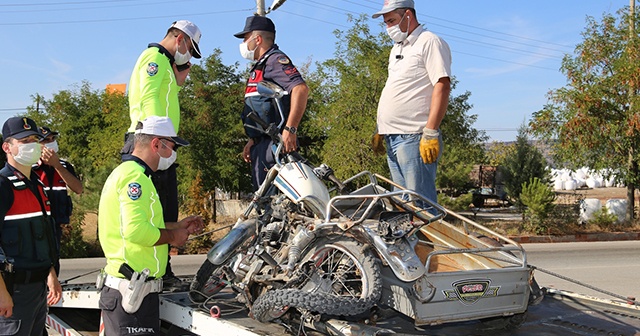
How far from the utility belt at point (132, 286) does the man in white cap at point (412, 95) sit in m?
2.47

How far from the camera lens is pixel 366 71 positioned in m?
19.4

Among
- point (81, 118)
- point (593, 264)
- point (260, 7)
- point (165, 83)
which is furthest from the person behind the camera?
point (81, 118)

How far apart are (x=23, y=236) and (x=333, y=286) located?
2.17 metres

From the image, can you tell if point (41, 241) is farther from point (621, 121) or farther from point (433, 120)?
point (621, 121)

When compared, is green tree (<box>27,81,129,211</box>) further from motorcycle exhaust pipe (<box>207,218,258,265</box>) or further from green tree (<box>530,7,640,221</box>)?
motorcycle exhaust pipe (<box>207,218,258,265</box>)

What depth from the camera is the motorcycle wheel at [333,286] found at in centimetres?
399

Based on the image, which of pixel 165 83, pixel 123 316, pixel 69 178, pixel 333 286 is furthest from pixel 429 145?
pixel 69 178

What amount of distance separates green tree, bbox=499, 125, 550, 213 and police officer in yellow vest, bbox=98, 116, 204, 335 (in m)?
23.3

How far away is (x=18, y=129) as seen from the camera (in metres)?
4.68

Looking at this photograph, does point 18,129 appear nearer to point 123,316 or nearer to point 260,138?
point 123,316

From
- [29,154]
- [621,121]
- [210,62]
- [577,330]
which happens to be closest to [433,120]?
[577,330]

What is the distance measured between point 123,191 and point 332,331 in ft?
A: 5.13

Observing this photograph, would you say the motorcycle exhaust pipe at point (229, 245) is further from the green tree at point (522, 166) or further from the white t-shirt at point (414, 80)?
the green tree at point (522, 166)

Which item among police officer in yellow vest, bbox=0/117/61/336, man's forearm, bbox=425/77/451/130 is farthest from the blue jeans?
police officer in yellow vest, bbox=0/117/61/336
